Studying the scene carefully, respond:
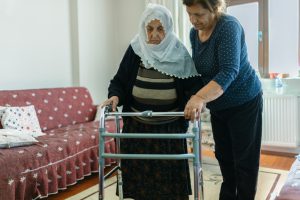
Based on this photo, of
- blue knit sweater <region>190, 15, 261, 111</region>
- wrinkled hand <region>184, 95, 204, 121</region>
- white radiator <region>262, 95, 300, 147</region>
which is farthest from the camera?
white radiator <region>262, 95, 300, 147</region>

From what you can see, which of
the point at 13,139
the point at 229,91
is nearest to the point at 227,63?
the point at 229,91

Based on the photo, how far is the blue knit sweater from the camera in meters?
1.30

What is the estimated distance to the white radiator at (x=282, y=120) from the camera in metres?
3.32

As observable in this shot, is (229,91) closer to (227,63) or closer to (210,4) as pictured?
(227,63)

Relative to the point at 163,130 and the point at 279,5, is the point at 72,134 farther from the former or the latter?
the point at 279,5

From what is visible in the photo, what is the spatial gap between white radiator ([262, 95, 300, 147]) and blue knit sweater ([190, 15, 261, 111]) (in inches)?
79.4

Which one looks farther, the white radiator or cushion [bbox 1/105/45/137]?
the white radiator

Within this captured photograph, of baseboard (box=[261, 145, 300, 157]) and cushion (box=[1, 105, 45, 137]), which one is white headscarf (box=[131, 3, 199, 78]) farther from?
baseboard (box=[261, 145, 300, 157])

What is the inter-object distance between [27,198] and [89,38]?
2402 millimetres

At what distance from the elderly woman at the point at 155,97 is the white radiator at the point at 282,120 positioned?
7.11 ft

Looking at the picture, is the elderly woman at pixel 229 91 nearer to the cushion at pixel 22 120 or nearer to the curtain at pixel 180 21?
the cushion at pixel 22 120

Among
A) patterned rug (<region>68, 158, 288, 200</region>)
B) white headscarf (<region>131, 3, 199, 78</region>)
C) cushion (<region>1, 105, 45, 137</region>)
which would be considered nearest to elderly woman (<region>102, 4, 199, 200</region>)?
white headscarf (<region>131, 3, 199, 78</region>)

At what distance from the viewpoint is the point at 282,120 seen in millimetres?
3381

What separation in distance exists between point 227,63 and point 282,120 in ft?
7.87
